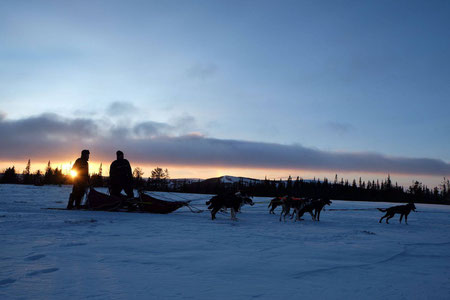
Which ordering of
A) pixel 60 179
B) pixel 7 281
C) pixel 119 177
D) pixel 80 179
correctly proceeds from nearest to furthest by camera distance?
pixel 7 281 < pixel 80 179 < pixel 119 177 < pixel 60 179

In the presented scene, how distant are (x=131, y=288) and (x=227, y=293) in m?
0.81

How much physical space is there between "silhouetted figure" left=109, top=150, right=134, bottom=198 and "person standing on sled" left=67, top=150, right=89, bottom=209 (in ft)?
2.79

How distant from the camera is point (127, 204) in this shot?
9906 mm

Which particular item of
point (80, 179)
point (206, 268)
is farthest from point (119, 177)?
point (206, 268)

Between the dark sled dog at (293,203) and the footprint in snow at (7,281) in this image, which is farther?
the dark sled dog at (293,203)

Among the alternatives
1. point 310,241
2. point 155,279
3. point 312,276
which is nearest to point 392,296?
point 312,276

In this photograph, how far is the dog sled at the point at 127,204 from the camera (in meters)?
9.64

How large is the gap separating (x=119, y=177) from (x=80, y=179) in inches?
50.9

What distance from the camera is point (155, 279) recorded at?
2.63 m

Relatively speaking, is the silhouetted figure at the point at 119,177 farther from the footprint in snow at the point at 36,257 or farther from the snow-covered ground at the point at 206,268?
the footprint in snow at the point at 36,257

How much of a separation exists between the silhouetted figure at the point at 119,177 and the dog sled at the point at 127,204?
0.51 metres

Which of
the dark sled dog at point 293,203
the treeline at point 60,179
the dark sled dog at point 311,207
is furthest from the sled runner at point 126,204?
the treeline at point 60,179

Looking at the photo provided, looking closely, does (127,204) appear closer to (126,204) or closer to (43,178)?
(126,204)

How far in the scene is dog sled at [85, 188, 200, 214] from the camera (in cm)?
964
